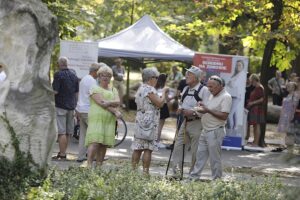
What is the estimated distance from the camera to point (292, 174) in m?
15.1

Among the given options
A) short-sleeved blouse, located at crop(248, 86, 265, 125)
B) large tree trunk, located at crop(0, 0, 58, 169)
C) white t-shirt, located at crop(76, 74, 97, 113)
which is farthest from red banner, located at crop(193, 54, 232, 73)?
large tree trunk, located at crop(0, 0, 58, 169)

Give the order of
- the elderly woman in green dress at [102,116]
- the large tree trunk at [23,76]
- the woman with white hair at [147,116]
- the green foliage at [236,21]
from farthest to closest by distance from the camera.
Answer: the green foliage at [236,21] < the woman with white hair at [147,116] < the elderly woman in green dress at [102,116] < the large tree trunk at [23,76]

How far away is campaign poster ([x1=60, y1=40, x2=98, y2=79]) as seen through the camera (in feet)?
57.2

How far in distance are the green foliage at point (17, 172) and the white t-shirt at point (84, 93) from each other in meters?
5.98

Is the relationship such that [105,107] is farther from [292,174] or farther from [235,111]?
[235,111]

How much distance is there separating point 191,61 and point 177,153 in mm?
6909

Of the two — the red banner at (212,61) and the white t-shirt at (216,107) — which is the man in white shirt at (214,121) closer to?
the white t-shirt at (216,107)

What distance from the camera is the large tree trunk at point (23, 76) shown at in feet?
27.1

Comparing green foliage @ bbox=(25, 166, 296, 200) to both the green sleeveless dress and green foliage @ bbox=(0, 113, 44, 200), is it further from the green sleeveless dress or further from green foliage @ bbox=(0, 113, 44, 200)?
the green sleeveless dress

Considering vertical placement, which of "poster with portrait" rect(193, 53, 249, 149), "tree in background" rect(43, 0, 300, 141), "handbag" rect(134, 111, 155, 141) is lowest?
"handbag" rect(134, 111, 155, 141)

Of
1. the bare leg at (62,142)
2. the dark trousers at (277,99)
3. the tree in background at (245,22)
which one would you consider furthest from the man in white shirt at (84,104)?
the dark trousers at (277,99)

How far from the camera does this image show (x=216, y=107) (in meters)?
12.0

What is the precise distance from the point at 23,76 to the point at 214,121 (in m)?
4.44

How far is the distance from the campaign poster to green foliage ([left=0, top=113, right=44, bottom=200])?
29.9 feet
